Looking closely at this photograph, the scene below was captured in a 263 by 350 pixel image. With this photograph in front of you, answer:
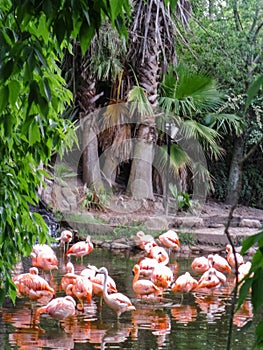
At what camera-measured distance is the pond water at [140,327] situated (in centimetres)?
505

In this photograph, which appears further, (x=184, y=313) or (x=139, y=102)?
(x=139, y=102)

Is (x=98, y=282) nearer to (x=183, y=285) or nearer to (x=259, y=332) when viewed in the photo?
(x=183, y=285)

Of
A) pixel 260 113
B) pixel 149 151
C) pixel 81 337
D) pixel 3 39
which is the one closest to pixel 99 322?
pixel 81 337

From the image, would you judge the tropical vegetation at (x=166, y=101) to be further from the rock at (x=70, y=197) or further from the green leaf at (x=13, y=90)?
the green leaf at (x=13, y=90)

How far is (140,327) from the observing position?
18.5 feet

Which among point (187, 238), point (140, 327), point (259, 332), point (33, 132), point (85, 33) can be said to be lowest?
point (140, 327)

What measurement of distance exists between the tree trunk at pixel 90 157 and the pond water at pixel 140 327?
5754 millimetres

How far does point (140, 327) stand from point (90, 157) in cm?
750

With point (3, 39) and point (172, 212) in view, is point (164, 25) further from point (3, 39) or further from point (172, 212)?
point (3, 39)

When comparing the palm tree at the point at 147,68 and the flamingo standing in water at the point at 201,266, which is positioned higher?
the palm tree at the point at 147,68

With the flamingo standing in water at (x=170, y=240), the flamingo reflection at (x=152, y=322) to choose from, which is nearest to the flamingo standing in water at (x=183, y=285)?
the flamingo reflection at (x=152, y=322)

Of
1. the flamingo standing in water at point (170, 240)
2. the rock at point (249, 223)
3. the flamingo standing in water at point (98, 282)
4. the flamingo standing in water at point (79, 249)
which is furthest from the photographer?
the rock at point (249, 223)

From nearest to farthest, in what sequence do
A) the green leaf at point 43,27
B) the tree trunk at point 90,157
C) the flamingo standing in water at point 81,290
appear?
the green leaf at point 43,27 → the flamingo standing in water at point 81,290 → the tree trunk at point 90,157

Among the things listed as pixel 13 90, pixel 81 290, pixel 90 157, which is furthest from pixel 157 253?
pixel 13 90
